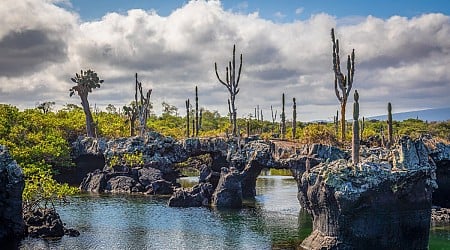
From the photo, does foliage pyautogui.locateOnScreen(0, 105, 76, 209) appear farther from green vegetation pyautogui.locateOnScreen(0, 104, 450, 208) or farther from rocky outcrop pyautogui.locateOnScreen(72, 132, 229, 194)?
rocky outcrop pyautogui.locateOnScreen(72, 132, 229, 194)

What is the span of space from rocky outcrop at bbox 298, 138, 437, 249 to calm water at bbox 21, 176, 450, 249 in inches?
129

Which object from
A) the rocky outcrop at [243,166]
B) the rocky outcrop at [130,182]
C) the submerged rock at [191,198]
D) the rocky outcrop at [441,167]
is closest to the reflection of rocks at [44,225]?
the submerged rock at [191,198]

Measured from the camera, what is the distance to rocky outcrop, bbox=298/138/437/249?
3366cm

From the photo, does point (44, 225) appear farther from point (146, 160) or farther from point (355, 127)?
point (146, 160)

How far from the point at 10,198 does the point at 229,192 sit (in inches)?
910

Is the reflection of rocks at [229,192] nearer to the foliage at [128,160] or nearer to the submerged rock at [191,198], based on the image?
the submerged rock at [191,198]

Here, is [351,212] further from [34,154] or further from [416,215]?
[34,154]

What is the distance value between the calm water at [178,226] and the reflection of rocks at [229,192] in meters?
1.62

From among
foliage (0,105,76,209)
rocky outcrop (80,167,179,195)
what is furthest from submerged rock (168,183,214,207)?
foliage (0,105,76,209)

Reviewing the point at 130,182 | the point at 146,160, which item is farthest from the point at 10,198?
the point at 146,160

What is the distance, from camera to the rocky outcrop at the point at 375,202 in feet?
110

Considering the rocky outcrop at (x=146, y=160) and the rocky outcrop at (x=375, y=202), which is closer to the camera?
the rocky outcrop at (x=375, y=202)

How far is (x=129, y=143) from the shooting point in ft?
232

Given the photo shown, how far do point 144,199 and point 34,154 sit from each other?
13577mm
